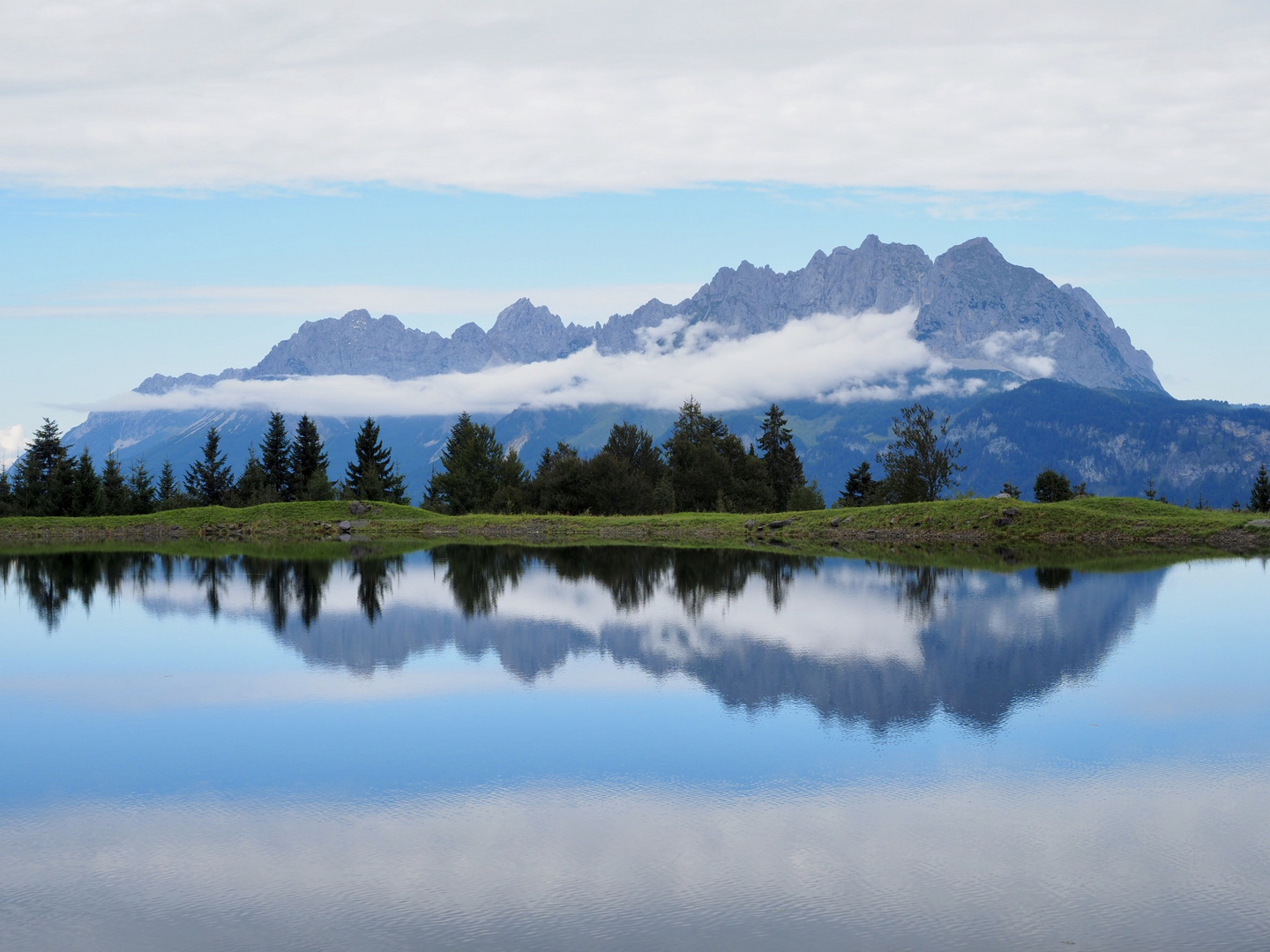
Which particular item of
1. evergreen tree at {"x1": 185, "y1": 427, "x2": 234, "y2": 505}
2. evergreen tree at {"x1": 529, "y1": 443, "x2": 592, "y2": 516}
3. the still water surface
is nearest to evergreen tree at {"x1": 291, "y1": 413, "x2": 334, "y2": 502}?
evergreen tree at {"x1": 185, "y1": 427, "x2": 234, "y2": 505}

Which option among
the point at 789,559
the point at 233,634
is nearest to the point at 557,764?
the point at 233,634

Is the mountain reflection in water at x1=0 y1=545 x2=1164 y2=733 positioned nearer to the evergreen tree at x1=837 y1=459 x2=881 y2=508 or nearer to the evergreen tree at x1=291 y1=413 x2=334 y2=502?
the evergreen tree at x1=837 y1=459 x2=881 y2=508

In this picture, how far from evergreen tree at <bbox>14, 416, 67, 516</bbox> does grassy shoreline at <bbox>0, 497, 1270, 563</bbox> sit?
11972 mm

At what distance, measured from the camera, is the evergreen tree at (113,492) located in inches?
3782

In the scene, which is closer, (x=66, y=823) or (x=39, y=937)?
(x=39, y=937)

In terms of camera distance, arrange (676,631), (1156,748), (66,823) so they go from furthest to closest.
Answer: (676,631), (1156,748), (66,823)

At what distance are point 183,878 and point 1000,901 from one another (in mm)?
8240

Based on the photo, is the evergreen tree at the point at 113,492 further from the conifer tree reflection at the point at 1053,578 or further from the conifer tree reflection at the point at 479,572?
the conifer tree reflection at the point at 1053,578

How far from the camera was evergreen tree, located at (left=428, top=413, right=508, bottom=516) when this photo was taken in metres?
98.2

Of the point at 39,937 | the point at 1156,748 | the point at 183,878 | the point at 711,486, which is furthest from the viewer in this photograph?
the point at 711,486

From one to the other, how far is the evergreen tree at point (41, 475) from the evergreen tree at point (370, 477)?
23414 millimetres

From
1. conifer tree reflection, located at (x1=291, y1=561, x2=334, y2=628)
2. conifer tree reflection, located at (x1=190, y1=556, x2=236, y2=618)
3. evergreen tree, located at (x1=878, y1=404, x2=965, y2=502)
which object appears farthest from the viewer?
evergreen tree, located at (x1=878, y1=404, x2=965, y2=502)

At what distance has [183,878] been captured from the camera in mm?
12109

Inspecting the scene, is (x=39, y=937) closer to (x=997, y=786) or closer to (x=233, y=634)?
(x=997, y=786)
